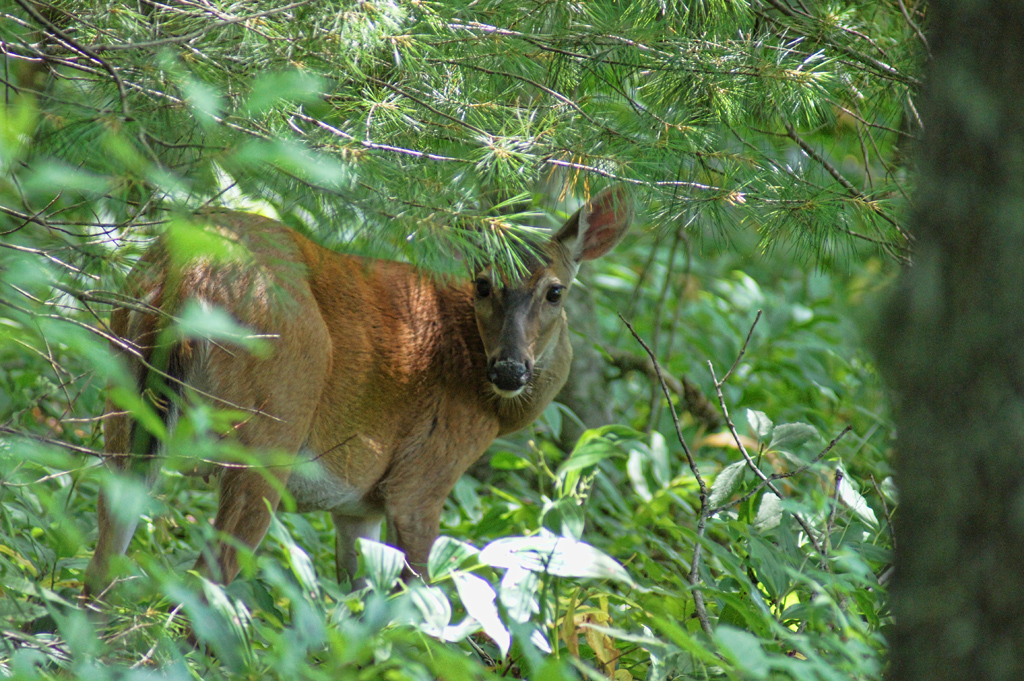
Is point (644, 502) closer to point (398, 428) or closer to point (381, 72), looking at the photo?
point (398, 428)

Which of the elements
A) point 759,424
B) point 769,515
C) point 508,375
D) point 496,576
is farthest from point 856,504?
point 508,375

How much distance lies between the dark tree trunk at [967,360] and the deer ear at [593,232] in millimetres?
Result: 2598

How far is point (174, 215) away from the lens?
71.3 inches

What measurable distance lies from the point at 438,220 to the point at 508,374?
58.7 inches

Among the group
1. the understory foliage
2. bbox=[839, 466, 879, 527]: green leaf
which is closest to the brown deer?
the understory foliage

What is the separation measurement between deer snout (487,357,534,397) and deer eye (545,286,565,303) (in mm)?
434

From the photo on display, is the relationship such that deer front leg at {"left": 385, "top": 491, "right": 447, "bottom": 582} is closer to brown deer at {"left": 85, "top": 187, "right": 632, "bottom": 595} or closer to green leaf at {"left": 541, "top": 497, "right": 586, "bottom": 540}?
brown deer at {"left": 85, "top": 187, "right": 632, "bottom": 595}

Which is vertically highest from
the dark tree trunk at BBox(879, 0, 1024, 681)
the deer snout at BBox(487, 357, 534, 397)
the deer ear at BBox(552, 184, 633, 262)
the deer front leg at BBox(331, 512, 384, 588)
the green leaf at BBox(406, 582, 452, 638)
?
the dark tree trunk at BBox(879, 0, 1024, 681)

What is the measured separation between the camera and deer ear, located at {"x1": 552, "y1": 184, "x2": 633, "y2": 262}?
4145mm

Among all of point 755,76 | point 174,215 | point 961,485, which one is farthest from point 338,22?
point 961,485

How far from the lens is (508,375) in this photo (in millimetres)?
3775

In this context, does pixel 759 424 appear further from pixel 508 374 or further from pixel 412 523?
pixel 412 523

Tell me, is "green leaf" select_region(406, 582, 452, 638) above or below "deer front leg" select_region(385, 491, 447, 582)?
above

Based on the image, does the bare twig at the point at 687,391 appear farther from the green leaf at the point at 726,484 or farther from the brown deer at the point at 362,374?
the green leaf at the point at 726,484
